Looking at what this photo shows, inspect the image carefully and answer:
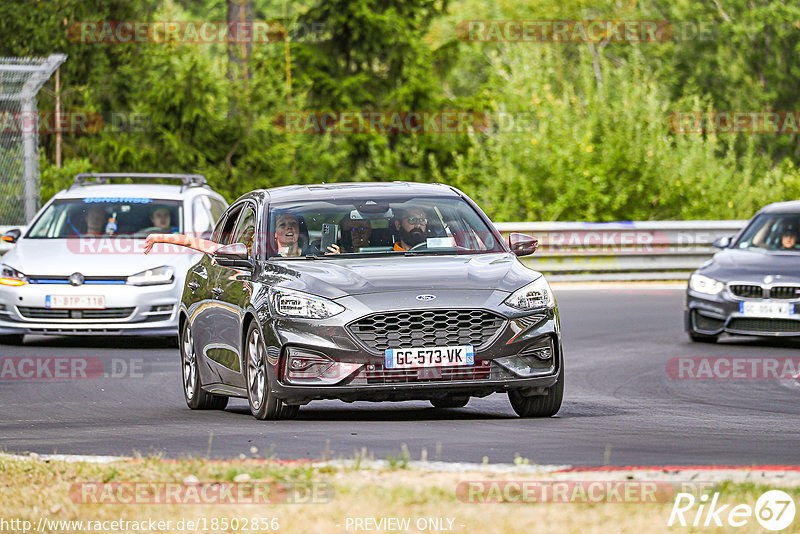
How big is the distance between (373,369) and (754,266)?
8.23m

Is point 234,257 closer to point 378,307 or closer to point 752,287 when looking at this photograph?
point 378,307

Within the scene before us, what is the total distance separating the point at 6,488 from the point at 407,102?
35.6m

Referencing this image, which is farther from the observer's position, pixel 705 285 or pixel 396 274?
pixel 705 285

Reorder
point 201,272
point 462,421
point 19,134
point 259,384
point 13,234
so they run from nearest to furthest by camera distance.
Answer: point 462,421
point 259,384
point 201,272
point 13,234
point 19,134

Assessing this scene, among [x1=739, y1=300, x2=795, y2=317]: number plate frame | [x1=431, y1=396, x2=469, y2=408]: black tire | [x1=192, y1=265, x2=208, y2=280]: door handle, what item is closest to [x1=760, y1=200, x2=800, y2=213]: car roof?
[x1=739, y1=300, x2=795, y2=317]: number plate frame

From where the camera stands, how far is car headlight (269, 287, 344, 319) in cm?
1013

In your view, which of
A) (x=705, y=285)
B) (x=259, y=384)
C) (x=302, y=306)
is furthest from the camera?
(x=705, y=285)

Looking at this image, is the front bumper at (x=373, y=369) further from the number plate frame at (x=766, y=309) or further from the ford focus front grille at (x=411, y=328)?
the number plate frame at (x=766, y=309)

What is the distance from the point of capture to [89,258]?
1728 cm

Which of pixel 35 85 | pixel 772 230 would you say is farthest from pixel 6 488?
pixel 35 85

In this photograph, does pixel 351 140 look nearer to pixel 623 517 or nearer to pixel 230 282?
pixel 230 282

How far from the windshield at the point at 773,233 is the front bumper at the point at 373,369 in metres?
8.30

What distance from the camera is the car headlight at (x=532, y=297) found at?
10.3 metres

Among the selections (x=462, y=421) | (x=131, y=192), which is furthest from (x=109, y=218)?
(x=462, y=421)
